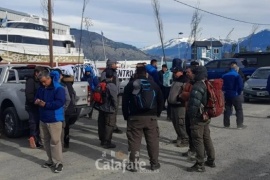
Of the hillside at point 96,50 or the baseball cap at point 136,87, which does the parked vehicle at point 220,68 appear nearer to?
the hillside at point 96,50

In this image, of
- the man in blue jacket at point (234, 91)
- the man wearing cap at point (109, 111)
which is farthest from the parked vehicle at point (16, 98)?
the man in blue jacket at point (234, 91)

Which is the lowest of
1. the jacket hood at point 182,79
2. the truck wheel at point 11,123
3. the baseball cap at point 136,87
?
the truck wheel at point 11,123

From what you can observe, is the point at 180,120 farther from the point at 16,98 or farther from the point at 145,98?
the point at 16,98

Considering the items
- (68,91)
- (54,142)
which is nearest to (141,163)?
(54,142)

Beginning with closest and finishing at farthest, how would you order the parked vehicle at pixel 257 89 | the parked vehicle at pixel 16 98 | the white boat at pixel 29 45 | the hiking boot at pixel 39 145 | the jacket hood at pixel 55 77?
the jacket hood at pixel 55 77 → the hiking boot at pixel 39 145 → the parked vehicle at pixel 16 98 → the parked vehicle at pixel 257 89 → the white boat at pixel 29 45

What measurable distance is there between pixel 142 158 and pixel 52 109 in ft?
6.61

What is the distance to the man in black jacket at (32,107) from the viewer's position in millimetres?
8997

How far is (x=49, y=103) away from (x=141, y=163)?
6.38 feet

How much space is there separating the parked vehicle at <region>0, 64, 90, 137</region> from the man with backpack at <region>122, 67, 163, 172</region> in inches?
117

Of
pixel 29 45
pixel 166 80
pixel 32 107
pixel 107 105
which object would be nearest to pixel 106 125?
pixel 107 105

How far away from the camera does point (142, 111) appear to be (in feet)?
23.1

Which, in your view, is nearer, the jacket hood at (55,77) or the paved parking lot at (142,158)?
the paved parking lot at (142,158)

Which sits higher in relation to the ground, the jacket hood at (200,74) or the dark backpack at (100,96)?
the jacket hood at (200,74)

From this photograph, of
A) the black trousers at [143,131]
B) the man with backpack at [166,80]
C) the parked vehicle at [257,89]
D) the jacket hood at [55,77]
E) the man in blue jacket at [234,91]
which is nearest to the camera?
the black trousers at [143,131]
